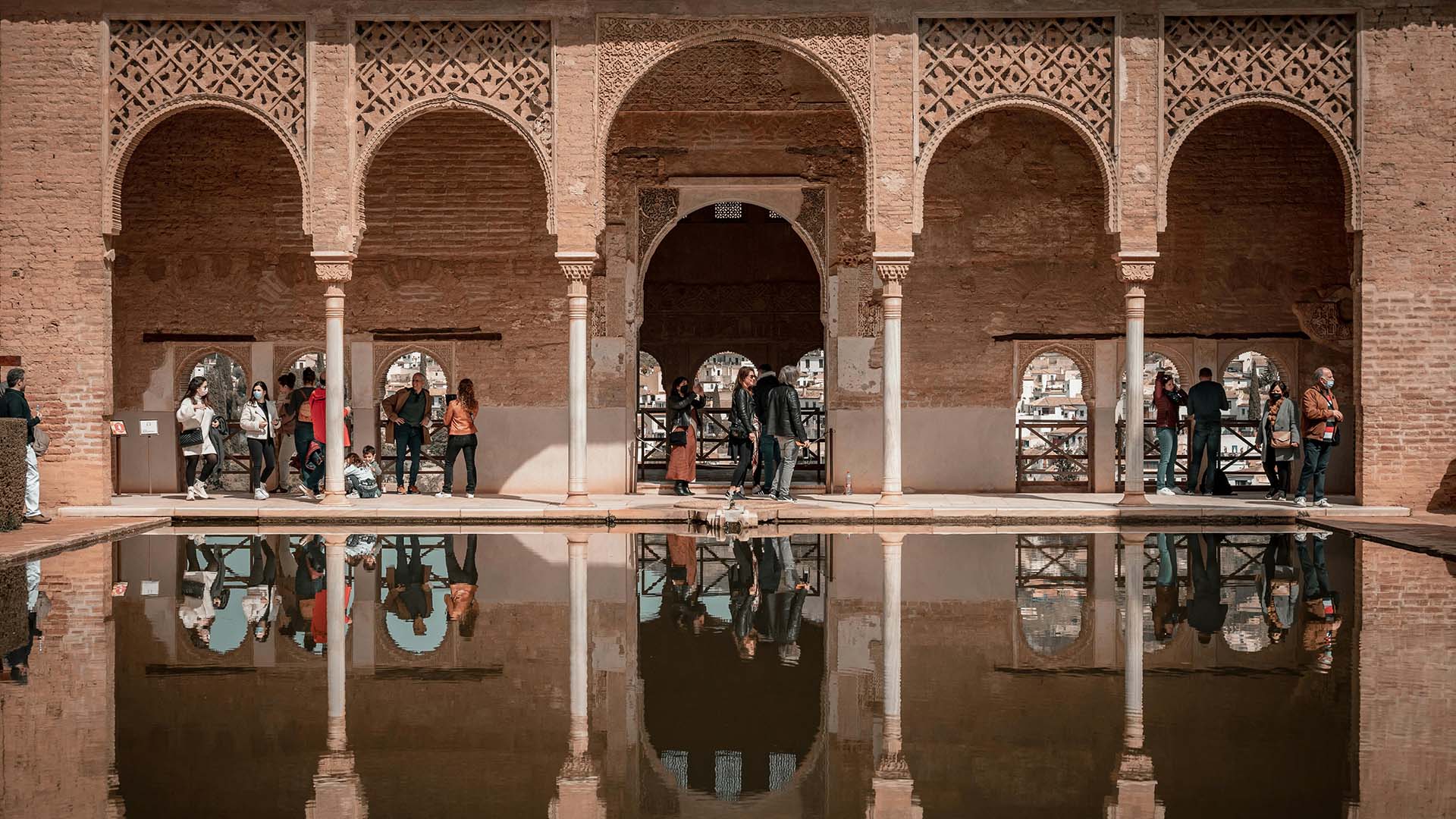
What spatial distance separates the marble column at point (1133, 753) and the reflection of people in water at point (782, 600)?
143cm

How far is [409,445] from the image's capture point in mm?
14602

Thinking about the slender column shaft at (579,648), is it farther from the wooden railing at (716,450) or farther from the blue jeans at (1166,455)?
the blue jeans at (1166,455)

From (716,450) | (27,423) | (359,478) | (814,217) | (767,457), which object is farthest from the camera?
(716,450)

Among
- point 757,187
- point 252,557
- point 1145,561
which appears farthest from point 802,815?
point 757,187

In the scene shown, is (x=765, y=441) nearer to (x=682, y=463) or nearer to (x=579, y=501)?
(x=682, y=463)

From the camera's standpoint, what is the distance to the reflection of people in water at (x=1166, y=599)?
7082 mm

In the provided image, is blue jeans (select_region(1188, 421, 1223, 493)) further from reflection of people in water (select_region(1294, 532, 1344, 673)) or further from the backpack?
reflection of people in water (select_region(1294, 532, 1344, 673))

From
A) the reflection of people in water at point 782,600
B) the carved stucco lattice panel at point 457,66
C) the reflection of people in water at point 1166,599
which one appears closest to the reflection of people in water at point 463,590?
the reflection of people in water at point 782,600

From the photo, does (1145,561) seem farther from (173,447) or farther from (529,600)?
(173,447)

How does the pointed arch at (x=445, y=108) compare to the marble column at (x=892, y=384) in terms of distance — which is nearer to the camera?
the pointed arch at (x=445, y=108)

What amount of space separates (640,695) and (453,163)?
32.9 feet

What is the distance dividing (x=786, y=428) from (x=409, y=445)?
3.93 m

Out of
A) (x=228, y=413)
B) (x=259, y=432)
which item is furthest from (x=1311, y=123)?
(x=228, y=413)

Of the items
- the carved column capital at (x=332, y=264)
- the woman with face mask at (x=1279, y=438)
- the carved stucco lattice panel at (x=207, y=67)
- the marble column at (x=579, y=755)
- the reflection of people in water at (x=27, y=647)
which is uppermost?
the carved stucco lattice panel at (x=207, y=67)
